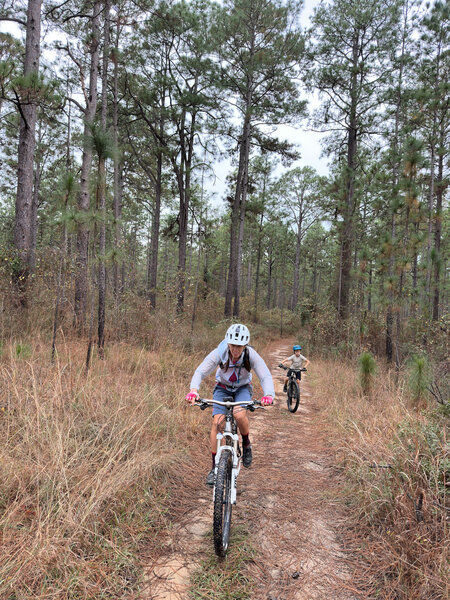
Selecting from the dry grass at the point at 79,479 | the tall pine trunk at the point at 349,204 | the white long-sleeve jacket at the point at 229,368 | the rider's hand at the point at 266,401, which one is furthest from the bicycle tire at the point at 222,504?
the tall pine trunk at the point at 349,204

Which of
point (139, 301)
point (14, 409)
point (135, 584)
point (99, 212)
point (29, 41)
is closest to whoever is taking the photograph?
point (135, 584)

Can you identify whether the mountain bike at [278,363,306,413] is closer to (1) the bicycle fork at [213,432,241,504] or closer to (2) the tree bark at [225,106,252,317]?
(1) the bicycle fork at [213,432,241,504]

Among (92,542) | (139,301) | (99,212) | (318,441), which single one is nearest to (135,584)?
(92,542)

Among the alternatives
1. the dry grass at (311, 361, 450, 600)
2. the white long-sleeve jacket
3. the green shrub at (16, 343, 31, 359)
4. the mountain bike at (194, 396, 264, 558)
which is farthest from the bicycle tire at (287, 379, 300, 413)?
the green shrub at (16, 343, 31, 359)

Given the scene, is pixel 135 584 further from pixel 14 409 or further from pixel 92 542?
pixel 14 409

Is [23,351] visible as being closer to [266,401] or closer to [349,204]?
[266,401]

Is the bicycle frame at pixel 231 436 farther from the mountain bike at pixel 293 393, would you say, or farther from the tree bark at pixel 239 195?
the tree bark at pixel 239 195

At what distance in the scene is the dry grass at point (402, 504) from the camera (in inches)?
88.7

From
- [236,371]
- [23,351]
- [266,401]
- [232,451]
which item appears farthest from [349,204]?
[232,451]

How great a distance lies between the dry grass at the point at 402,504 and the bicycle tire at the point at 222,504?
41.1 inches

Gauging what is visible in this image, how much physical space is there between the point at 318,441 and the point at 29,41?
10.8 metres

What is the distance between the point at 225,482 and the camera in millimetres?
2641

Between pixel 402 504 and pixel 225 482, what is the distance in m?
Answer: 1.43

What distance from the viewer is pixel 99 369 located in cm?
573
